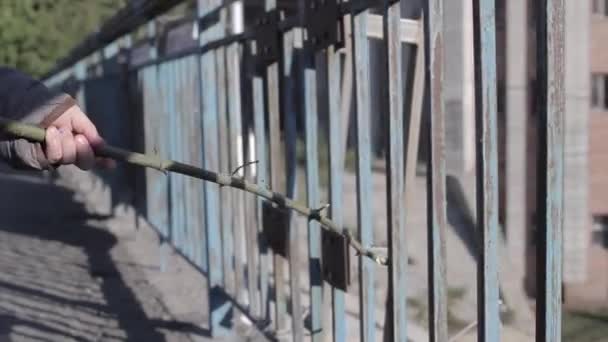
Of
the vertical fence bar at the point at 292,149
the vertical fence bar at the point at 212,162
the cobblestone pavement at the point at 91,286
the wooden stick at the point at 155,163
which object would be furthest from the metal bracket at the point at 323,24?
the cobblestone pavement at the point at 91,286

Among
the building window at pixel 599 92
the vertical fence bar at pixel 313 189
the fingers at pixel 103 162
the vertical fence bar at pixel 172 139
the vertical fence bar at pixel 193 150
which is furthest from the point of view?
the vertical fence bar at pixel 172 139

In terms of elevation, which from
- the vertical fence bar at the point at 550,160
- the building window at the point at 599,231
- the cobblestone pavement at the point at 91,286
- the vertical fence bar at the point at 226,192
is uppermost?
the vertical fence bar at the point at 550,160

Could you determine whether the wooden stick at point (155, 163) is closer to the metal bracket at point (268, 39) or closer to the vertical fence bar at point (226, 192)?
the metal bracket at point (268, 39)

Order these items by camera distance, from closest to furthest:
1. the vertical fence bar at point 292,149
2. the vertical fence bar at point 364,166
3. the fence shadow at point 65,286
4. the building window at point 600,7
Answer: the vertical fence bar at point 364,166 < the vertical fence bar at point 292,149 < the building window at point 600,7 < the fence shadow at point 65,286

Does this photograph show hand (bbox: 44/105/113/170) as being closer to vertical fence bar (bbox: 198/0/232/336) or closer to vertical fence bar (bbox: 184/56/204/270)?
vertical fence bar (bbox: 198/0/232/336)

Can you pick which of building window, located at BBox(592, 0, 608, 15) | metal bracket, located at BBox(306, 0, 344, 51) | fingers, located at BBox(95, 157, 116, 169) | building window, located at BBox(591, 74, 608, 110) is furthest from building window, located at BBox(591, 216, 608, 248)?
fingers, located at BBox(95, 157, 116, 169)

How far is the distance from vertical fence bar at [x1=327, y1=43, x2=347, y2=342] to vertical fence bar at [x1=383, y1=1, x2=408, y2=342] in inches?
19.1

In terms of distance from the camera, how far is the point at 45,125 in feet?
7.44

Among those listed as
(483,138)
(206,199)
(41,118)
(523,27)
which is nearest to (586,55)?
(523,27)

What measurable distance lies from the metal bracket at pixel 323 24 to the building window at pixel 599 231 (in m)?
2.60

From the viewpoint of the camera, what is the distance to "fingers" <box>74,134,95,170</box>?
2.24 m

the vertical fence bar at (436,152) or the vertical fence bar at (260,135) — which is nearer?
the vertical fence bar at (436,152)

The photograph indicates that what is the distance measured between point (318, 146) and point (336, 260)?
99cm

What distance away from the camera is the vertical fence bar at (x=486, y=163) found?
8.07ft
